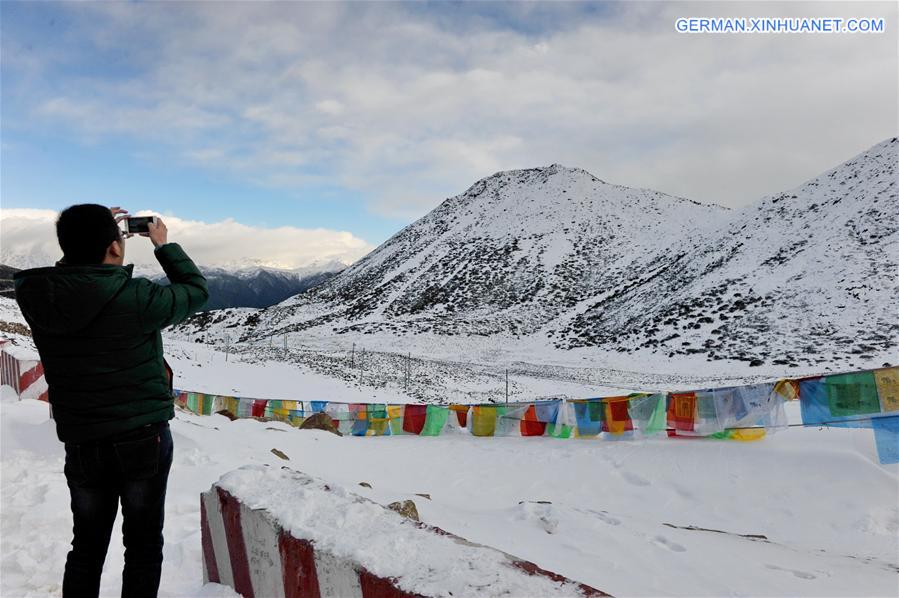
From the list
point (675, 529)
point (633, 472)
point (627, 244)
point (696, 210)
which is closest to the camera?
point (675, 529)

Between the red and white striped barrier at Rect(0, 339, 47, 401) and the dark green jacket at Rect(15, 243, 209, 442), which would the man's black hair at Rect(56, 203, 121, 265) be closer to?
the dark green jacket at Rect(15, 243, 209, 442)

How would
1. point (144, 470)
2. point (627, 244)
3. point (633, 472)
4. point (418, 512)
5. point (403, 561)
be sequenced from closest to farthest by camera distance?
point (403, 561) → point (144, 470) → point (418, 512) → point (633, 472) → point (627, 244)

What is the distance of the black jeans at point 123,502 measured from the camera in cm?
237

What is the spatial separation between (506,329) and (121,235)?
47931 mm

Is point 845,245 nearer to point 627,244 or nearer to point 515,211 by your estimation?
point 627,244

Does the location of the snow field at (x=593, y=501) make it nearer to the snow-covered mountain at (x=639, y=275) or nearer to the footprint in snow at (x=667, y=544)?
the footprint in snow at (x=667, y=544)

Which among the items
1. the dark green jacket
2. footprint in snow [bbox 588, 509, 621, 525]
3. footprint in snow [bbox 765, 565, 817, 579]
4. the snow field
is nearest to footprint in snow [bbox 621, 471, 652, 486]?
the snow field

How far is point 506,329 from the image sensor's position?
1961 inches

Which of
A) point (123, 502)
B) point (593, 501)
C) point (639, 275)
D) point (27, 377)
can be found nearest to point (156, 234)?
point (123, 502)

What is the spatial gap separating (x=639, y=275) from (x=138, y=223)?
56900 mm

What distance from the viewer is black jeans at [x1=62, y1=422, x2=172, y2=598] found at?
2369mm

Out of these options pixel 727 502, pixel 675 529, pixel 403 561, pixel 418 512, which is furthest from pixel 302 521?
pixel 727 502

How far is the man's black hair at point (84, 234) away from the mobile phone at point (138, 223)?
0.23m

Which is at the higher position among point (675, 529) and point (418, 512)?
point (418, 512)
